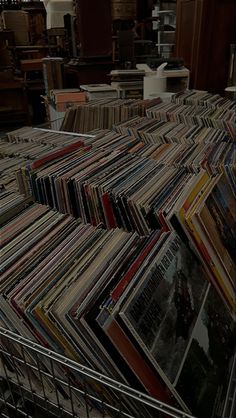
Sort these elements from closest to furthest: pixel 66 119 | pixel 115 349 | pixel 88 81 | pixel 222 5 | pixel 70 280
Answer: pixel 115 349
pixel 70 280
pixel 66 119
pixel 222 5
pixel 88 81

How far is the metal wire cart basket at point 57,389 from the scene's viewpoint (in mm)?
549

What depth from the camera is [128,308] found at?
0.53m

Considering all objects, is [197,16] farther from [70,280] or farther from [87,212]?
[70,280]

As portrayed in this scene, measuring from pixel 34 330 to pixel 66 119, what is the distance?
1.66 metres

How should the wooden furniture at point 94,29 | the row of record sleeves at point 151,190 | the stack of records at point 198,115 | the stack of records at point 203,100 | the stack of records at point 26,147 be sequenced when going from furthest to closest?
the wooden furniture at point 94,29 → the stack of records at point 203,100 → the stack of records at point 198,115 → the stack of records at point 26,147 → the row of record sleeves at point 151,190

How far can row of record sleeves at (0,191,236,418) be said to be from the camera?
546 mm

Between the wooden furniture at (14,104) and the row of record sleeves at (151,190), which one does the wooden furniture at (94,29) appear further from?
the row of record sleeves at (151,190)

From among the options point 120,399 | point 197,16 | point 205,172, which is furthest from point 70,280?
point 197,16

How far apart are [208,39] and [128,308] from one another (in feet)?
9.01

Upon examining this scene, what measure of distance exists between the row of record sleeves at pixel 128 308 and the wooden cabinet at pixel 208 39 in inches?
96.9

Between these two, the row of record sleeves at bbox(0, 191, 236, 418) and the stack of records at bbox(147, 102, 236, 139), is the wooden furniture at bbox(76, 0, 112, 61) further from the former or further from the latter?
the row of record sleeves at bbox(0, 191, 236, 418)

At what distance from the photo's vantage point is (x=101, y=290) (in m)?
0.59

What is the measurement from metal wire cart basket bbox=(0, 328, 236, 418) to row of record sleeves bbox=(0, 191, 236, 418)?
21mm

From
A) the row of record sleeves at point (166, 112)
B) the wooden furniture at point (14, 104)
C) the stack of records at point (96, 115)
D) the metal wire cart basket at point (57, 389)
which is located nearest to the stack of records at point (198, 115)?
the row of record sleeves at point (166, 112)
